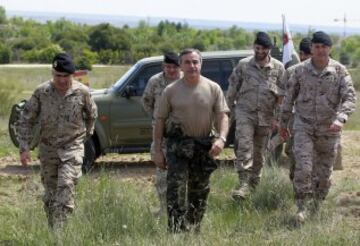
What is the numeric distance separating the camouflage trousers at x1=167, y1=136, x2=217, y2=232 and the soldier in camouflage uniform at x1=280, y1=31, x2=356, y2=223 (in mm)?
1105

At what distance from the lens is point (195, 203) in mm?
6656

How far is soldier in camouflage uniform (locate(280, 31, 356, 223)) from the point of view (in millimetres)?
7199

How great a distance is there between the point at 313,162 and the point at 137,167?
4.83 metres

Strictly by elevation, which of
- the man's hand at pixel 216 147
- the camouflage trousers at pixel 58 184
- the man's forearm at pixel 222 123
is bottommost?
the camouflage trousers at pixel 58 184

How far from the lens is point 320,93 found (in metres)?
7.28

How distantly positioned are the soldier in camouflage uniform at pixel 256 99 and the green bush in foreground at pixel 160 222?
0.44 m

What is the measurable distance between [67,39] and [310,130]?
68.0 metres

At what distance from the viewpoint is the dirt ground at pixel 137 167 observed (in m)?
9.80

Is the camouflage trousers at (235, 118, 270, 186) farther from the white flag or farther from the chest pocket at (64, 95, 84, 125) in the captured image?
the white flag

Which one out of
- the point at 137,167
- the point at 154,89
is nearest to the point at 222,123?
the point at 154,89

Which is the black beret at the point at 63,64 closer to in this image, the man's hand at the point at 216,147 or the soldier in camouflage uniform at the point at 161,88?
the soldier in camouflage uniform at the point at 161,88

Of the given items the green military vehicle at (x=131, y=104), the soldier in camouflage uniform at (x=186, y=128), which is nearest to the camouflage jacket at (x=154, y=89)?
the soldier in camouflage uniform at (x=186, y=128)

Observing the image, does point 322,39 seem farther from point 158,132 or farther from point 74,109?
point 74,109

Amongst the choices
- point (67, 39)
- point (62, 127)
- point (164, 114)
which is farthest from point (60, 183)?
point (67, 39)
